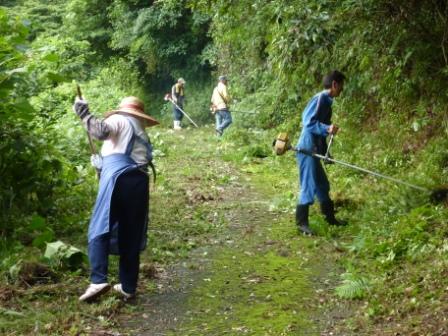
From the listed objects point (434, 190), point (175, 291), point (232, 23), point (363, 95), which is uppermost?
point (232, 23)

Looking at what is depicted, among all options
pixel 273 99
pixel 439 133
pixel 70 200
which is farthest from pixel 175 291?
pixel 273 99

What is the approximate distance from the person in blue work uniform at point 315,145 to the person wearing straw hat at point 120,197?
9.35 ft

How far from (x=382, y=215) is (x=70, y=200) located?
14.3 feet

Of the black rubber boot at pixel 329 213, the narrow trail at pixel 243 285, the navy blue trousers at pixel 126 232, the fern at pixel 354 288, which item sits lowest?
the narrow trail at pixel 243 285

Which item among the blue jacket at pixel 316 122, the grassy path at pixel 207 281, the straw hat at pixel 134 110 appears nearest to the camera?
the grassy path at pixel 207 281

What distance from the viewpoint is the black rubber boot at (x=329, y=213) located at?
8391mm

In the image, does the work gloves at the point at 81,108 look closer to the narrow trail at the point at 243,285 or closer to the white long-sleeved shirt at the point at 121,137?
the white long-sleeved shirt at the point at 121,137

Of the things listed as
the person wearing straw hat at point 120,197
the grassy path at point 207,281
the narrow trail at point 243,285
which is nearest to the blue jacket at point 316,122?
the grassy path at point 207,281

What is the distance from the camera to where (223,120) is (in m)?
18.9

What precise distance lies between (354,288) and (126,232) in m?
2.24

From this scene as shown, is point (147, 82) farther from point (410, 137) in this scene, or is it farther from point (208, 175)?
point (410, 137)

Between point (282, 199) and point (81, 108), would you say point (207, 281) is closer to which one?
point (81, 108)

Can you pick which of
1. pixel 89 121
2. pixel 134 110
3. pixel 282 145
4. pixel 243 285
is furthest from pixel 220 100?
pixel 89 121

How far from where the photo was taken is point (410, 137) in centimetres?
1029
